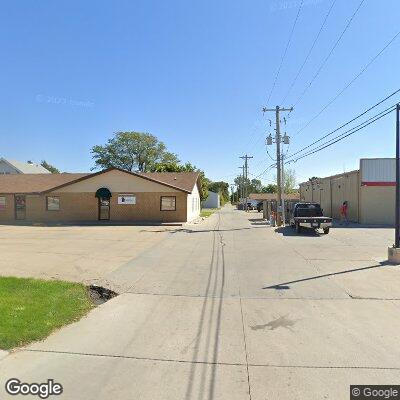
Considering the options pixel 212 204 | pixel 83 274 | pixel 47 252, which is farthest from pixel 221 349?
pixel 212 204

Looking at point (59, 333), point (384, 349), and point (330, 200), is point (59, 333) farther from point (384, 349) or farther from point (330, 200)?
point (330, 200)

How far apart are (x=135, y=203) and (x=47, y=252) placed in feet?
50.7

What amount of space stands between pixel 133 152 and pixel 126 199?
44872mm

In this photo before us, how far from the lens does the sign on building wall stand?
2925 cm

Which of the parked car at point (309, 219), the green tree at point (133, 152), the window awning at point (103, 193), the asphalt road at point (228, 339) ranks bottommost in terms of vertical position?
the asphalt road at point (228, 339)

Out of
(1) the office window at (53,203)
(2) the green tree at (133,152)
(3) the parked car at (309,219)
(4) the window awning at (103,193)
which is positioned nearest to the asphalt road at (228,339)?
(3) the parked car at (309,219)

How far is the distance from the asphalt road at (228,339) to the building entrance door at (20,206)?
930 inches

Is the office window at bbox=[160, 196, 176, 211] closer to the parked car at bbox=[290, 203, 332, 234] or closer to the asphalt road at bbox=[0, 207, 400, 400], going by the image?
the parked car at bbox=[290, 203, 332, 234]

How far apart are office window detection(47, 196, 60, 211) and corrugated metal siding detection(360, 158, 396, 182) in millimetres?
23531

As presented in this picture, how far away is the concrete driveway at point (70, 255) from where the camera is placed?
33.2 feet

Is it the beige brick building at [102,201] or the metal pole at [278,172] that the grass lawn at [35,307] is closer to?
the beige brick building at [102,201]

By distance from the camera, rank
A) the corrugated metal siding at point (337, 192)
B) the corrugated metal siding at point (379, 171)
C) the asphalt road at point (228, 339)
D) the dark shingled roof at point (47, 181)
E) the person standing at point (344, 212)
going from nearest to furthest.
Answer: the asphalt road at point (228, 339), the corrugated metal siding at point (379, 171), the person standing at point (344, 212), the corrugated metal siding at point (337, 192), the dark shingled roof at point (47, 181)

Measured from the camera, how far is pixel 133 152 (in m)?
72.7

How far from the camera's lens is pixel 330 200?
3497 centimetres
